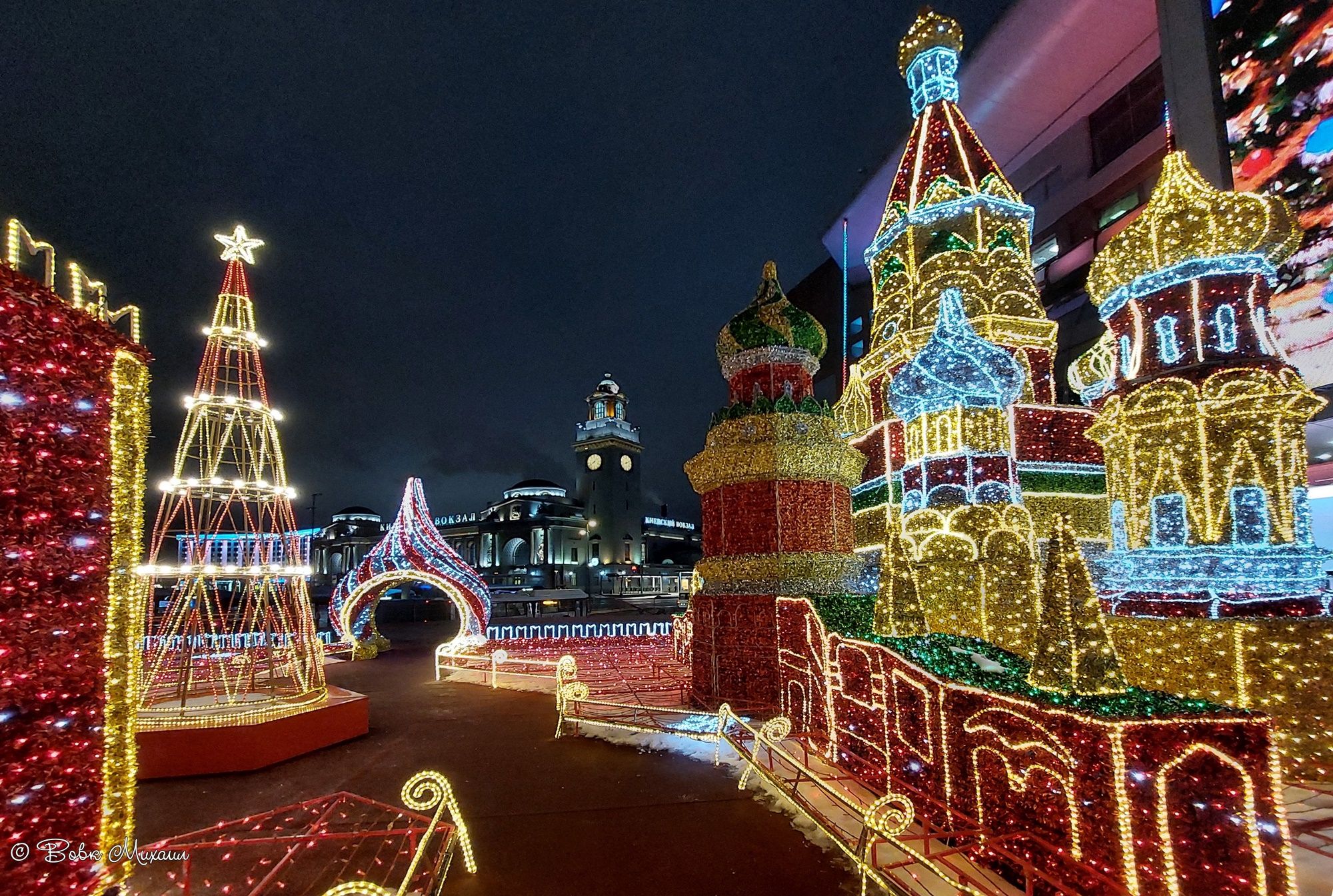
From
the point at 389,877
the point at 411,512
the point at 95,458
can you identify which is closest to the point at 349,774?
the point at 389,877

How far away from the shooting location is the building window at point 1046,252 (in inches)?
1047

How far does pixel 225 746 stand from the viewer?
8562 millimetres

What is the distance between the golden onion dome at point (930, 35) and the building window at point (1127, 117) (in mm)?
16220

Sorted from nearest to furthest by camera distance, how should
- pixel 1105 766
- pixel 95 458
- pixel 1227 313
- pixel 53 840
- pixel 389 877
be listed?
pixel 53 840, pixel 95 458, pixel 1105 766, pixel 389 877, pixel 1227 313

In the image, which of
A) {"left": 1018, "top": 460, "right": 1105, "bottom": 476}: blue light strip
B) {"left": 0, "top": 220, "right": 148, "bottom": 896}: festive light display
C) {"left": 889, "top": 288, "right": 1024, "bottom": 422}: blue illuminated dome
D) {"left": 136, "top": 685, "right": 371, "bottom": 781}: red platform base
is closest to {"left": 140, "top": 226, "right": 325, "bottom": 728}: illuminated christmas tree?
{"left": 136, "top": 685, "right": 371, "bottom": 781}: red platform base

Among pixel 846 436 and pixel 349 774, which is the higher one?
pixel 846 436

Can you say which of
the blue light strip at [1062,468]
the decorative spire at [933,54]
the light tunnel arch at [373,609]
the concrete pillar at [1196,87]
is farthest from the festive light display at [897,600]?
the light tunnel arch at [373,609]

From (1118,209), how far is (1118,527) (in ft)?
73.1

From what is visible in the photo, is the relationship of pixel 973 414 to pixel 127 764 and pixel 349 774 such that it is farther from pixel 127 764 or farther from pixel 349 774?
pixel 349 774

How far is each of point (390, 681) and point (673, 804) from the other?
11.7 metres

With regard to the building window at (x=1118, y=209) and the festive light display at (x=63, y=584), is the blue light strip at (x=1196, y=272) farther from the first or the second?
the building window at (x=1118, y=209)

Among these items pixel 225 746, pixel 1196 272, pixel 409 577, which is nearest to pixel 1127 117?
pixel 1196 272

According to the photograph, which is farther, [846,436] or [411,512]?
[411,512]

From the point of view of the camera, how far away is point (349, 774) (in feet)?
27.4
